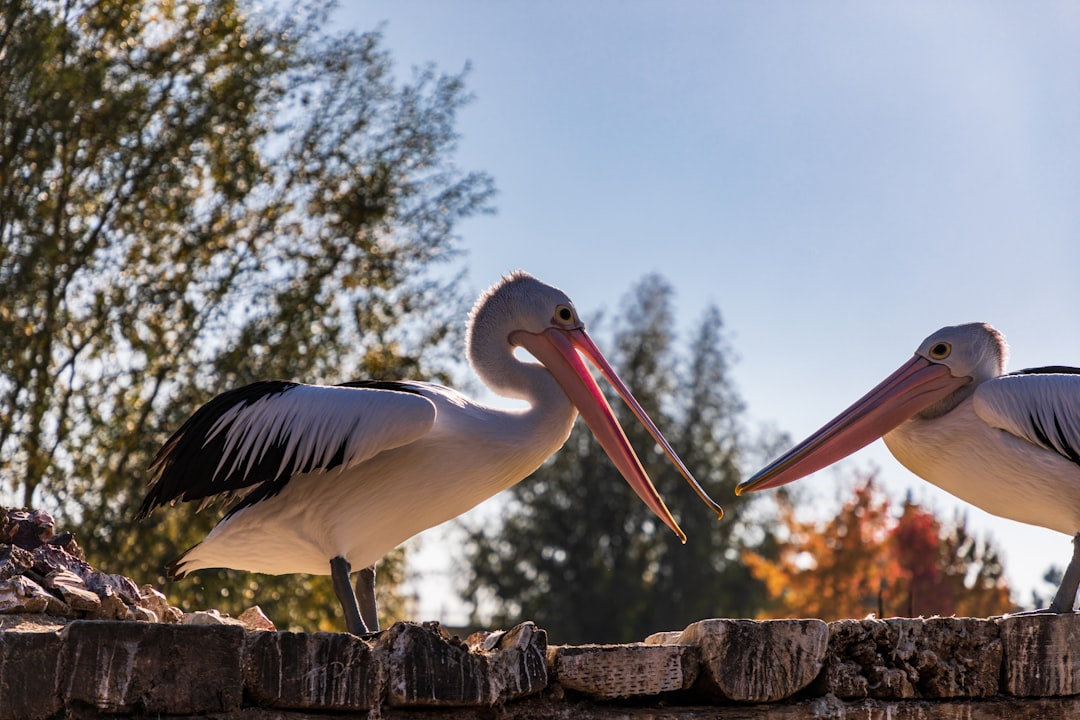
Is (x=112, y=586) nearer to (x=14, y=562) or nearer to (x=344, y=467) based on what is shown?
(x=14, y=562)

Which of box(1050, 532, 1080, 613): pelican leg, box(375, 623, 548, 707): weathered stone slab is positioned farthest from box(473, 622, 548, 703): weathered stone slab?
box(1050, 532, 1080, 613): pelican leg

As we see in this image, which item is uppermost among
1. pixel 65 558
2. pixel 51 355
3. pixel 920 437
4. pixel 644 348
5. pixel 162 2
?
pixel 644 348

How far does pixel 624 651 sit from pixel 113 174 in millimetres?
9629

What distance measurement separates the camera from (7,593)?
11.7 feet

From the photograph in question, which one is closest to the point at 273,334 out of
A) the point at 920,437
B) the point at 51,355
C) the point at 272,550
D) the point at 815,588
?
the point at 51,355

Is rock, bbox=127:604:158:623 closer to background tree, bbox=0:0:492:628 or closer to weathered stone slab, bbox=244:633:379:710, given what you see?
weathered stone slab, bbox=244:633:379:710

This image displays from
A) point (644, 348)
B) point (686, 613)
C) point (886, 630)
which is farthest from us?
point (644, 348)

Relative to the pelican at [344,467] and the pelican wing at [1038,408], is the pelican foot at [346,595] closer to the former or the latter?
the pelican at [344,467]

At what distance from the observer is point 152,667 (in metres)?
3.06

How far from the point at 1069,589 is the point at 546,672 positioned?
2.00m

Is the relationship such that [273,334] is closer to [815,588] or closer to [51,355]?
[51,355]

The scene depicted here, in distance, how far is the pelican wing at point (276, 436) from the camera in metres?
4.21

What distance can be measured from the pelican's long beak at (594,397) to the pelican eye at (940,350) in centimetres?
107

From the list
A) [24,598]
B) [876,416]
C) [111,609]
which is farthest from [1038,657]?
[24,598]
